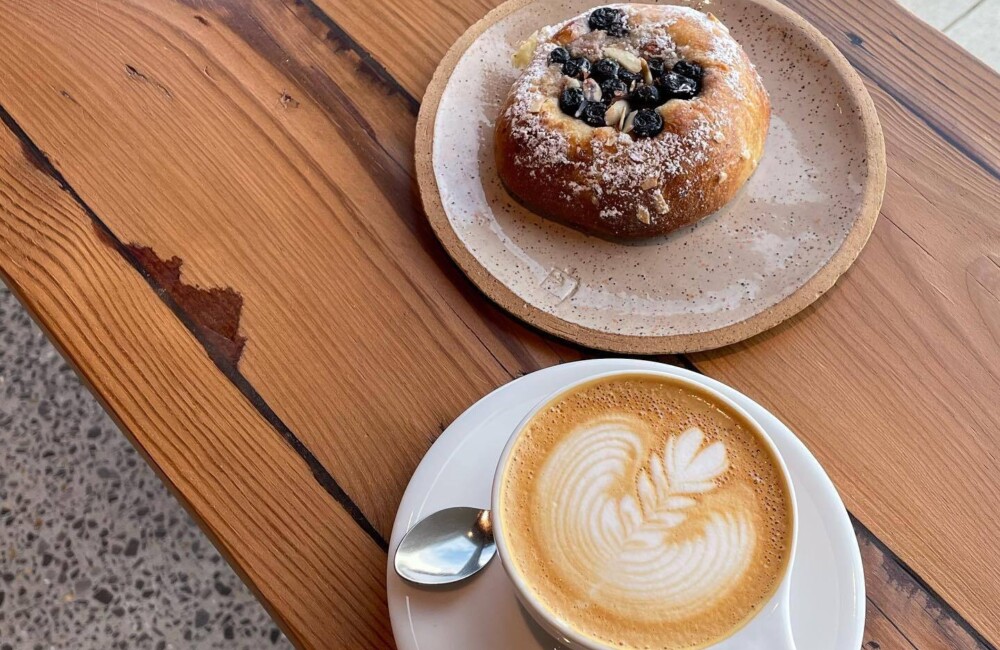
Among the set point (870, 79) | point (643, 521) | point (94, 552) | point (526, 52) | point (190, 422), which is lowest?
point (94, 552)

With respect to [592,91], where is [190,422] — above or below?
below

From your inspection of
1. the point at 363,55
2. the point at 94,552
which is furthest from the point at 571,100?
the point at 94,552

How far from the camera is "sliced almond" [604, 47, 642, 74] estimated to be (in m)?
0.96

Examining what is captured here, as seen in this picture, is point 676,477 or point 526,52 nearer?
point 676,477

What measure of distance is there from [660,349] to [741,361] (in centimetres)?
11

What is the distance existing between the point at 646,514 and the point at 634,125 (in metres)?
0.47

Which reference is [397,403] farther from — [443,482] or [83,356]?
[83,356]

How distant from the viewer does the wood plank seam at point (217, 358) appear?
85 cm

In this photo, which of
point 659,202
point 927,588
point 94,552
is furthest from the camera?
point 94,552

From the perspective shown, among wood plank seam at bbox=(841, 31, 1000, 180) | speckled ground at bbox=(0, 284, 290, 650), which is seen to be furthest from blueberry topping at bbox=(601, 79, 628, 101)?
speckled ground at bbox=(0, 284, 290, 650)

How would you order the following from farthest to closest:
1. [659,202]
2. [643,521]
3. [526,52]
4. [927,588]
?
[526,52], [659,202], [927,588], [643,521]

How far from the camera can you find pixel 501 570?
728 millimetres

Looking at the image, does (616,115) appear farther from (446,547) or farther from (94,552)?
(94,552)

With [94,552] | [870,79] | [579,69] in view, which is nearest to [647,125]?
[579,69]
